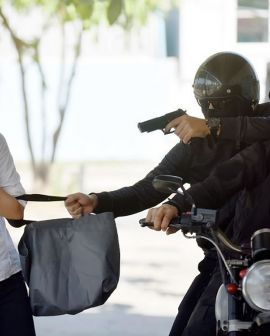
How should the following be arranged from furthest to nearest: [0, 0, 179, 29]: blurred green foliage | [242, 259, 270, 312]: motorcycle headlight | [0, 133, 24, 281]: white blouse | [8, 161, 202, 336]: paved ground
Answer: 1. [0, 0, 179, 29]: blurred green foliage
2. [8, 161, 202, 336]: paved ground
3. [0, 133, 24, 281]: white blouse
4. [242, 259, 270, 312]: motorcycle headlight

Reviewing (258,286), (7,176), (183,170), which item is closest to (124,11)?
(183,170)

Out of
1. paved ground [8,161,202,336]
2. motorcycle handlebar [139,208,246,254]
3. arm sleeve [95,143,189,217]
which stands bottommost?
paved ground [8,161,202,336]

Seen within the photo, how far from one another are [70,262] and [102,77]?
13.8 m

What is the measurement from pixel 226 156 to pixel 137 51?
13368 mm

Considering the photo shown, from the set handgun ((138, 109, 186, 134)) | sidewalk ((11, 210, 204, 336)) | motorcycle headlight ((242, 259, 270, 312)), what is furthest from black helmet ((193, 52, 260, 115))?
sidewalk ((11, 210, 204, 336))

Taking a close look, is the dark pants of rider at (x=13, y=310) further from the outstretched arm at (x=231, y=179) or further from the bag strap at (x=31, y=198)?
the outstretched arm at (x=231, y=179)

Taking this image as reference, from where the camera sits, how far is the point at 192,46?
1645 cm

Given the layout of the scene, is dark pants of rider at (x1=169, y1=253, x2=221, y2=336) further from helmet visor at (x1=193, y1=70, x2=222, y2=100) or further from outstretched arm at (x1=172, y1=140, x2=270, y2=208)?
helmet visor at (x1=193, y1=70, x2=222, y2=100)

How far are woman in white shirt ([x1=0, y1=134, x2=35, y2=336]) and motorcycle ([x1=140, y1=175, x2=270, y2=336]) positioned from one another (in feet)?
2.73

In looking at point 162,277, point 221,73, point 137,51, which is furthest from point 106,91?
point 221,73

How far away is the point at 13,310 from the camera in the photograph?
11.5 ft

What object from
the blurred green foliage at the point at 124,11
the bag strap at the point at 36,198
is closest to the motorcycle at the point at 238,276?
the bag strap at the point at 36,198

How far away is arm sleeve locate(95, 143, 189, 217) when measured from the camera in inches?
147

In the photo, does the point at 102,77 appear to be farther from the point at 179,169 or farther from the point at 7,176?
the point at 7,176
